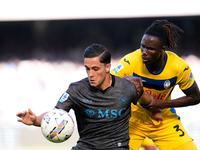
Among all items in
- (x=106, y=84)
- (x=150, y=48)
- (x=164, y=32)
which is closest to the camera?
(x=106, y=84)

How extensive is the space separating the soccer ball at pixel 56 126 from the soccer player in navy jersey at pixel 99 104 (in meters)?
0.17

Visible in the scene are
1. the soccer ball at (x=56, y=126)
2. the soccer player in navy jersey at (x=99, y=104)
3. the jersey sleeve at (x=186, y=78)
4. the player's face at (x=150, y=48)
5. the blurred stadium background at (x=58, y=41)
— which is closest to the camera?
the soccer ball at (x=56, y=126)

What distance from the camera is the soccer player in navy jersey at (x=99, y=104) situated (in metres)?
3.42

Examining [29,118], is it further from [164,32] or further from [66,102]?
[164,32]

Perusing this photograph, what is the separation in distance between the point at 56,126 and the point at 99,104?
0.58m

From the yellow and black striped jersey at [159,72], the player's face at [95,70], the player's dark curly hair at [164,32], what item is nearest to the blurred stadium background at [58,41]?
the player's dark curly hair at [164,32]

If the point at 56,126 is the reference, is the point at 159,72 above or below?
above

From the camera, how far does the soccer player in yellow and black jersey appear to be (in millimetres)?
4020

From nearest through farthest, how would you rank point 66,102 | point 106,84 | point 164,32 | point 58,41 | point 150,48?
point 66,102 → point 106,84 → point 150,48 → point 164,32 → point 58,41

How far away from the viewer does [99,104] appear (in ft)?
11.5

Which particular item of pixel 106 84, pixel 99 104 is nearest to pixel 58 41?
pixel 106 84

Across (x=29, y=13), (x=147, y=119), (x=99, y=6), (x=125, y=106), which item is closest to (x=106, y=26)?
(x=99, y=6)

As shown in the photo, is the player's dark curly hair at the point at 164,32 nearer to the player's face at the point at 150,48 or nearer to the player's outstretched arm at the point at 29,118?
the player's face at the point at 150,48

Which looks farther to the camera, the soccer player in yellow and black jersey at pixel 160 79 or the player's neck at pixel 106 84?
the soccer player in yellow and black jersey at pixel 160 79
